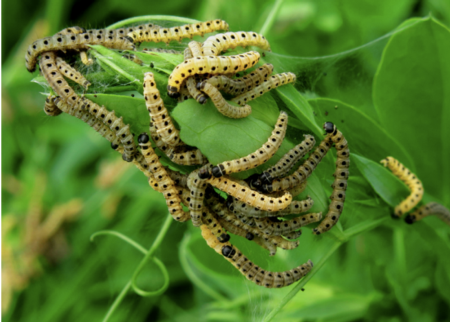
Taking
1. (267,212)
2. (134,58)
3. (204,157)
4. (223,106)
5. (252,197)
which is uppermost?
(134,58)

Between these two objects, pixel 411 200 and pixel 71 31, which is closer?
pixel 71 31

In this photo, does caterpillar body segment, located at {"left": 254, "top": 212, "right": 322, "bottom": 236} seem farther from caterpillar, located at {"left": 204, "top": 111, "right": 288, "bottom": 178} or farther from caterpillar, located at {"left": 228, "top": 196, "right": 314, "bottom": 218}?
caterpillar, located at {"left": 204, "top": 111, "right": 288, "bottom": 178}

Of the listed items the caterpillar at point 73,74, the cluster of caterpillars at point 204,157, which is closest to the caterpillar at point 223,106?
the cluster of caterpillars at point 204,157

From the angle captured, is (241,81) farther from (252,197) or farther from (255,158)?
(252,197)

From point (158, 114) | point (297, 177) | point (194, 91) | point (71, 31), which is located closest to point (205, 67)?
point (194, 91)

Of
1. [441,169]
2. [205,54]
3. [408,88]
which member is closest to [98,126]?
[205,54]

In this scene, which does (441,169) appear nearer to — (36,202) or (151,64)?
(151,64)

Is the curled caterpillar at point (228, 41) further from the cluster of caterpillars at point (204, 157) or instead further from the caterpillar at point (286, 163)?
the caterpillar at point (286, 163)
